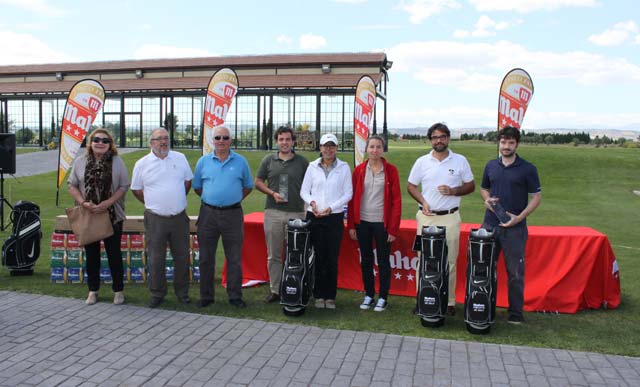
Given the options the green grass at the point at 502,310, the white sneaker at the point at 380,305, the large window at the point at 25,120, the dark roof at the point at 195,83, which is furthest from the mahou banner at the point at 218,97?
the large window at the point at 25,120

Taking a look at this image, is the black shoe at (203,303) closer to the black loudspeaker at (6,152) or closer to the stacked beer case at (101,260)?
the stacked beer case at (101,260)

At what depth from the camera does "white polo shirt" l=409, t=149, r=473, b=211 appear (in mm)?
4980

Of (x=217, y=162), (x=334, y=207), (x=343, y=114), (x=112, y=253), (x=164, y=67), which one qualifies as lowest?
(x=112, y=253)

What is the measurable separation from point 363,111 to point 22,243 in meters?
6.94

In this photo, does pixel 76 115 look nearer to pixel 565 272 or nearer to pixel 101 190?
pixel 101 190

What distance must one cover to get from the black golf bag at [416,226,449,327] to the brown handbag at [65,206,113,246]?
3.11 m

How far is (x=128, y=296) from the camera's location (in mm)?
5762

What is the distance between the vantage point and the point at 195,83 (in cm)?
3136

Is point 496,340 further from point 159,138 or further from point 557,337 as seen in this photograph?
point 159,138

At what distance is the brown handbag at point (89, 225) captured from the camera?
525 cm

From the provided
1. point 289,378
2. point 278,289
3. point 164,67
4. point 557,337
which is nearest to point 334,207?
point 278,289

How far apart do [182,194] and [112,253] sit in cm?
95

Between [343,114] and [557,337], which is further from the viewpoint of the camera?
[343,114]

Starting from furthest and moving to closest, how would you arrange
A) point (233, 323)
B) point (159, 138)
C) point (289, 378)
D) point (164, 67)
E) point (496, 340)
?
point (164, 67)
point (159, 138)
point (233, 323)
point (496, 340)
point (289, 378)
